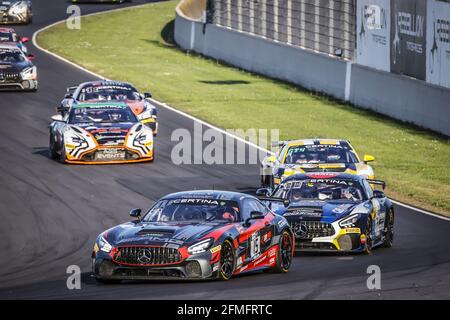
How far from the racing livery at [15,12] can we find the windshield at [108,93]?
26028 mm

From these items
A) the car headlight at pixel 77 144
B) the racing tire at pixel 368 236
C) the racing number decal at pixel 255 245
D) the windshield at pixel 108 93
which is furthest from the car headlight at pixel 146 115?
the racing number decal at pixel 255 245

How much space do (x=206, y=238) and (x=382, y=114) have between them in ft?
74.0

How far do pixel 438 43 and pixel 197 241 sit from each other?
64.4ft

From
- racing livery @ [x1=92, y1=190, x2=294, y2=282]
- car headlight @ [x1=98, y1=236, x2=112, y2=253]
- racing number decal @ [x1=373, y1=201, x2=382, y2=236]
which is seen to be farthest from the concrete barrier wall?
car headlight @ [x1=98, y1=236, x2=112, y2=253]

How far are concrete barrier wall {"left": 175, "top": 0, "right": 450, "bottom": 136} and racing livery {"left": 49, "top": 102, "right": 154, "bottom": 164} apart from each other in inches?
334

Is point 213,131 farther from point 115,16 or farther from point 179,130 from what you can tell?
point 115,16

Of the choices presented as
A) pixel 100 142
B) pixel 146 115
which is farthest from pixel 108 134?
pixel 146 115

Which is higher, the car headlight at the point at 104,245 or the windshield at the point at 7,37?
the car headlight at the point at 104,245

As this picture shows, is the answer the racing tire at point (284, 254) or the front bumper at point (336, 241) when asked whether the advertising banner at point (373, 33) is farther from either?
the racing tire at point (284, 254)

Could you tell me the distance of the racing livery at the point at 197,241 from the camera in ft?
56.4

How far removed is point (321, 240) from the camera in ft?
67.4

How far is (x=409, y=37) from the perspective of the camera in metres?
37.6

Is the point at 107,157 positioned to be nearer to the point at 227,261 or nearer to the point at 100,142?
the point at 100,142
